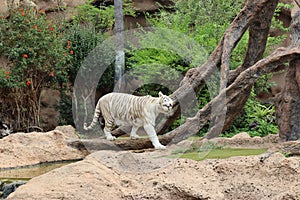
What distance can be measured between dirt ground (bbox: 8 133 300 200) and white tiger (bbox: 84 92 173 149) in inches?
85.2

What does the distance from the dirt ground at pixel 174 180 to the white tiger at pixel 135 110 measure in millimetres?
2163

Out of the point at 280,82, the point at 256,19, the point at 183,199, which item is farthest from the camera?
the point at 280,82

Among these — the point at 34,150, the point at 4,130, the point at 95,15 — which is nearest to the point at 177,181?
the point at 34,150

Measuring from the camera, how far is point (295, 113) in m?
8.36

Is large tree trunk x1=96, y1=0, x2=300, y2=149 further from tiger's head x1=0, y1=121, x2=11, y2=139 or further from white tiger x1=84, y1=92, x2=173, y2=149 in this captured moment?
tiger's head x1=0, y1=121, x2=11, y2=139

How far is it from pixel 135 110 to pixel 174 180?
3.32m

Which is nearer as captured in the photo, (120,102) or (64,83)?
(120,102)

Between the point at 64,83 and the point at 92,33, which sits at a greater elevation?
the point at 92,33

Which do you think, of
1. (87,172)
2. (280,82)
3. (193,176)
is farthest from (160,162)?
(280,82)

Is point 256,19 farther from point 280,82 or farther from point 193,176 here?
point 280,82

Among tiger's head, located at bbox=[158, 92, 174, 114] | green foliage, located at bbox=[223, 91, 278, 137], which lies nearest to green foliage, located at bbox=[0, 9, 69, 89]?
green foliage, located at bbox=[223, 91, 278, 137]

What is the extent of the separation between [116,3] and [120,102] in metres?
7.78

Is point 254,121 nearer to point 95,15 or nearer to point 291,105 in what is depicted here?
point 291,105

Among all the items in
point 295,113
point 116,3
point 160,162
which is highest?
point 116,3
